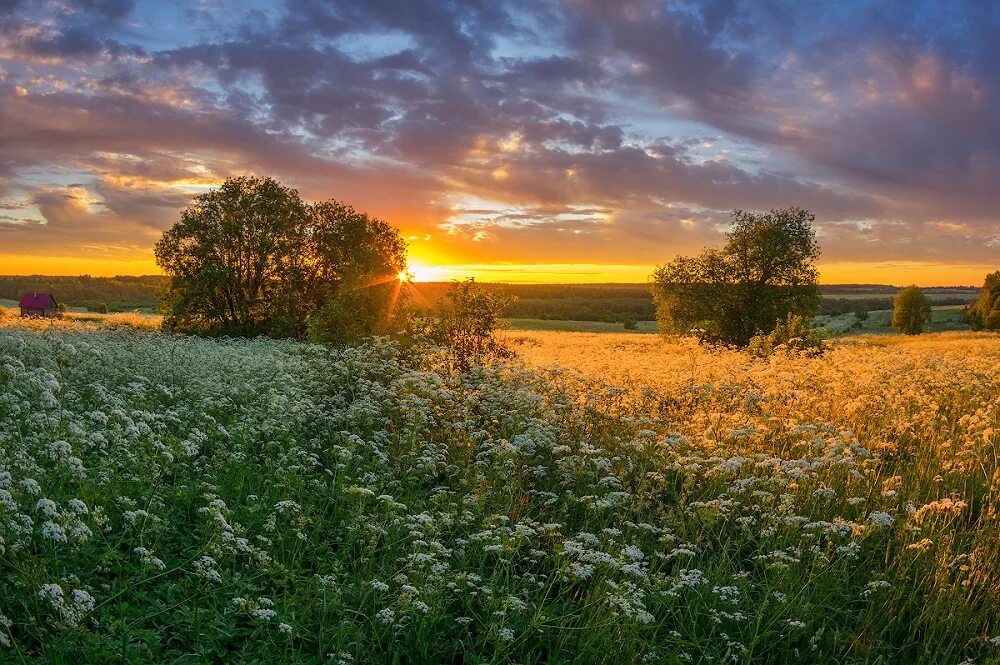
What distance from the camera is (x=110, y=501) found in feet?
21.6

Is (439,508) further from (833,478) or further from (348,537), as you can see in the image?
(833,478)

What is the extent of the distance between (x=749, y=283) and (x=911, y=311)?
4056 centimetres

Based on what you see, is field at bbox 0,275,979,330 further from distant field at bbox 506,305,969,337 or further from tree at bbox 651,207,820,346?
tree at bbox 651,207,820,346

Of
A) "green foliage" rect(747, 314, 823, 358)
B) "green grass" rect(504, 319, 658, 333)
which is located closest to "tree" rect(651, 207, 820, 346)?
"green foliage" rect(747, 314, 823, 358)

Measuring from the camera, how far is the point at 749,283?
45000 mm

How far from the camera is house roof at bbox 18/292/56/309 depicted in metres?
60.8

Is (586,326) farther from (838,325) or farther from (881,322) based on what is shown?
(881,322)

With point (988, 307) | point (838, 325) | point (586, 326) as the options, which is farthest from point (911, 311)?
point (586, 326)

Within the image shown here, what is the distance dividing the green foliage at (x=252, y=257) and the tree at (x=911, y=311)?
210 feet

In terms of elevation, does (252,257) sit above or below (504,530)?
above

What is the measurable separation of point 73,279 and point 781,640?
137133mm

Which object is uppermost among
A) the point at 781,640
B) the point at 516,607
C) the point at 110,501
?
the point at 110,501

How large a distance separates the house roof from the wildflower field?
61114 millimetres

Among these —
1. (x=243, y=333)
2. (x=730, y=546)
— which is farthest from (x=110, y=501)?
(x=243, y=333)
